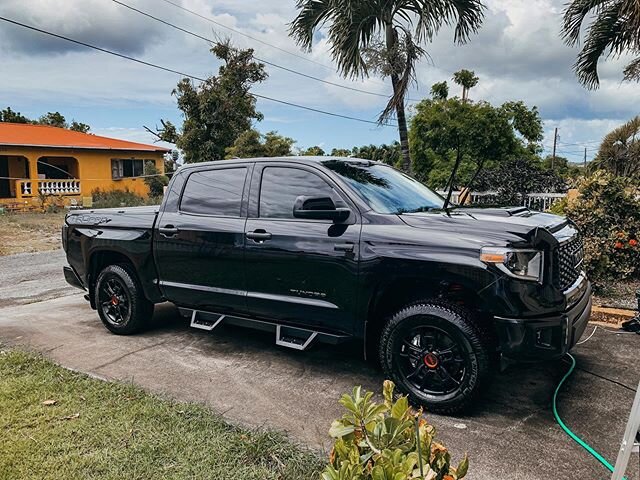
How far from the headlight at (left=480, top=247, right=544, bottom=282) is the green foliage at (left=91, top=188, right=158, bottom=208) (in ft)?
64.7

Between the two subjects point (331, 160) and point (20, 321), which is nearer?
point (331, 160)

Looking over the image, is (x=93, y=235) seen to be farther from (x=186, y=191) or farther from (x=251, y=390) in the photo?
(x=251, y=390)

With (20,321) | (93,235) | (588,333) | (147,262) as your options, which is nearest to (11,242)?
(20,321)

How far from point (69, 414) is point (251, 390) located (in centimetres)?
129

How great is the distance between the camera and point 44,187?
22.7 m

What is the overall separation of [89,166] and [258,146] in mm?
11044

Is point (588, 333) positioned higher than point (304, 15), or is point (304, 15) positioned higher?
point (304, 15)

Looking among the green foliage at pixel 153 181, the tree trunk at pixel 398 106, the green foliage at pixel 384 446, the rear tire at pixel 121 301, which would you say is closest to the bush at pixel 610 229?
the tree trunk at pixel 398 106

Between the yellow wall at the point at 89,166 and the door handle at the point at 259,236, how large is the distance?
2253cm

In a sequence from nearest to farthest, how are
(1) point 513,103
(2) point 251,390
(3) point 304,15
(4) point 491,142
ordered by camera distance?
(2) point 251,390 < (3) point 304,15 < (4) point 491,142 < (1) point 513,103

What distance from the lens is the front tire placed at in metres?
3.26

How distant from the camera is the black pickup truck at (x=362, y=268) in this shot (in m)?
3.20

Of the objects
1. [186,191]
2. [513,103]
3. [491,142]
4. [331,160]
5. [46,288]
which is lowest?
[46,288]

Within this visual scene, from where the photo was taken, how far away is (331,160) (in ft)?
14.3
